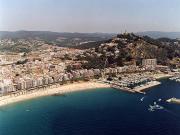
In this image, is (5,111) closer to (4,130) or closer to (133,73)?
(4,130)

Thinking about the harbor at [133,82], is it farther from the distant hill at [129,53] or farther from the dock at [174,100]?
the distant hill at [129,53]

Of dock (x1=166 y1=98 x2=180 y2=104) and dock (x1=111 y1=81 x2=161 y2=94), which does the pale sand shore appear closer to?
dock (x1=111 y1=81 x2=161 y2=94)

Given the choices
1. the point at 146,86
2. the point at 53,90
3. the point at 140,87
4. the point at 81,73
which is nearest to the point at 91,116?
the point at 53,90

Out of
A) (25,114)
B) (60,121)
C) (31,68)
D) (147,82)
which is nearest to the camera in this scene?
(60,121)

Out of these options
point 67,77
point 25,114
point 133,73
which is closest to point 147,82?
point 133,73

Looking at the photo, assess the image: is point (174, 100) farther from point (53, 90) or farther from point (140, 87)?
point (53, 90)

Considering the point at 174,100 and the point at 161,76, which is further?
the point at 161,76
